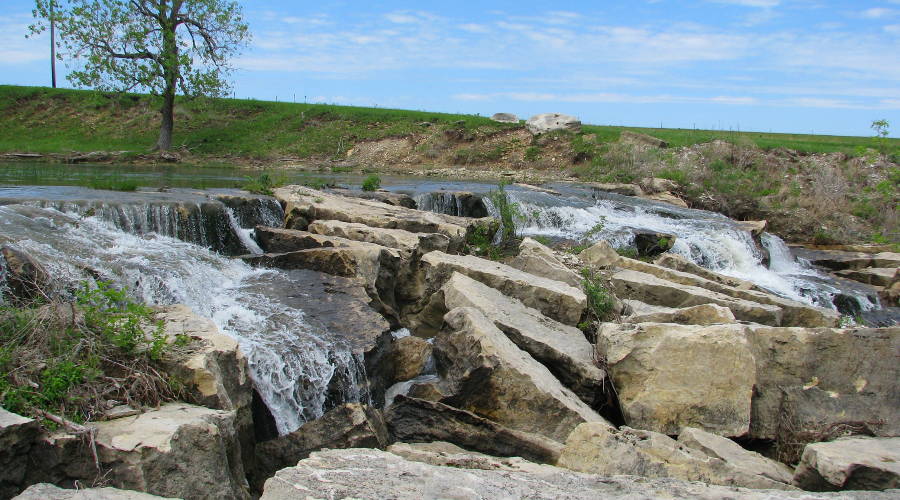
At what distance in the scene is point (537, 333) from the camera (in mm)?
7246

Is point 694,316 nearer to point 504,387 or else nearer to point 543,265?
point 543,265

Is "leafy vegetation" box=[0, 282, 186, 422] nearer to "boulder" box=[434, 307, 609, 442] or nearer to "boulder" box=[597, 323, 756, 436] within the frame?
"boulder" box=[434, 307, 609, 442]

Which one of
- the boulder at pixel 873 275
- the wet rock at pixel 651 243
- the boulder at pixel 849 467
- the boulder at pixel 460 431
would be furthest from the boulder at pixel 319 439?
the boulder at pixel 873 275

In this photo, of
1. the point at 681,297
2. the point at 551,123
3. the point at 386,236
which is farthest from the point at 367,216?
the point at 551,123

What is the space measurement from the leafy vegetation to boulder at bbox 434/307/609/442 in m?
2.50

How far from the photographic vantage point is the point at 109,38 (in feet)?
83.8

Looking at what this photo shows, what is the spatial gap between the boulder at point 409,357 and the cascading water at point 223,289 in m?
0.78

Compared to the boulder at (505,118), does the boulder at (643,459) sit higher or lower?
lower

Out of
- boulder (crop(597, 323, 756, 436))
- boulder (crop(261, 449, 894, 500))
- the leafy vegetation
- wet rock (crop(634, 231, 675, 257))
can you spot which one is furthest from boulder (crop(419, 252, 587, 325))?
wet rock (crop(634, 231, 675, 257))

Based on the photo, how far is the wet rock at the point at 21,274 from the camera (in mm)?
6469

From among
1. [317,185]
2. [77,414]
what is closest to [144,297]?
[77,414]

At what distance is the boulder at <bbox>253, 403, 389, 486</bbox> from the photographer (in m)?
5.46

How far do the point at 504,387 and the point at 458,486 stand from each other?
3086 millimetres

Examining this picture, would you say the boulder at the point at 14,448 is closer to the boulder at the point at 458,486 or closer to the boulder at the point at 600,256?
the boulder at the point at 458,486
